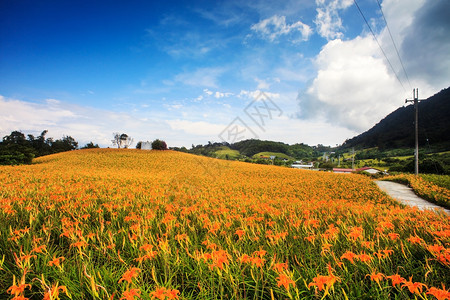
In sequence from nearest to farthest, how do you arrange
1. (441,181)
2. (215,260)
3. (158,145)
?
(215,260), (441,181), (158,145)

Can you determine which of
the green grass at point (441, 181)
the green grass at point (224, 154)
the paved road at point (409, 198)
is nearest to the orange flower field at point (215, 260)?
the paved road at point (409, 198)

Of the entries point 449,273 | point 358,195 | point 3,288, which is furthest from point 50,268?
point 358,195

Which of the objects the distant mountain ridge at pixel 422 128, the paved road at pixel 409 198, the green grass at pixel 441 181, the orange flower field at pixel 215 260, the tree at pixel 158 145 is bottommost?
the paved road at pixel 409 198

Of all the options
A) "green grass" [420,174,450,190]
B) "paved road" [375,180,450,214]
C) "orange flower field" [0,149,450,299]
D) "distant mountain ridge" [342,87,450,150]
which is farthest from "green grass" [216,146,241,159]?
"distant mountain ridge" [342,87,450,150]

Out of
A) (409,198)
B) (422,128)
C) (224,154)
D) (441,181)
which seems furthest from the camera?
(422,128)

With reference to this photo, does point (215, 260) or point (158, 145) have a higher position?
point (158, 145)

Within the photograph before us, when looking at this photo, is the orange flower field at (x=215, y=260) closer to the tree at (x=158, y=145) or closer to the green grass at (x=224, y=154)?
the green grass at (x=224, y=154)

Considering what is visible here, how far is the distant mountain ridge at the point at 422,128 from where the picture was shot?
80812mm

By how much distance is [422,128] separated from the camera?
9094cm

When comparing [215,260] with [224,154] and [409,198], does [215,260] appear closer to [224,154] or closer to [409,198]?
[409,198]

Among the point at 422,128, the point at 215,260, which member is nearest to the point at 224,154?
the point at 215,260

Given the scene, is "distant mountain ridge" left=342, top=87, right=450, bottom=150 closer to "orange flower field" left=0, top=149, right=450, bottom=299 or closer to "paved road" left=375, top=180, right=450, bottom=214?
"paved road" left=375, top=180, right=450, bottom=214

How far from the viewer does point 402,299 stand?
60.1 inches

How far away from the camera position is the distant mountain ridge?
80.8 metres
